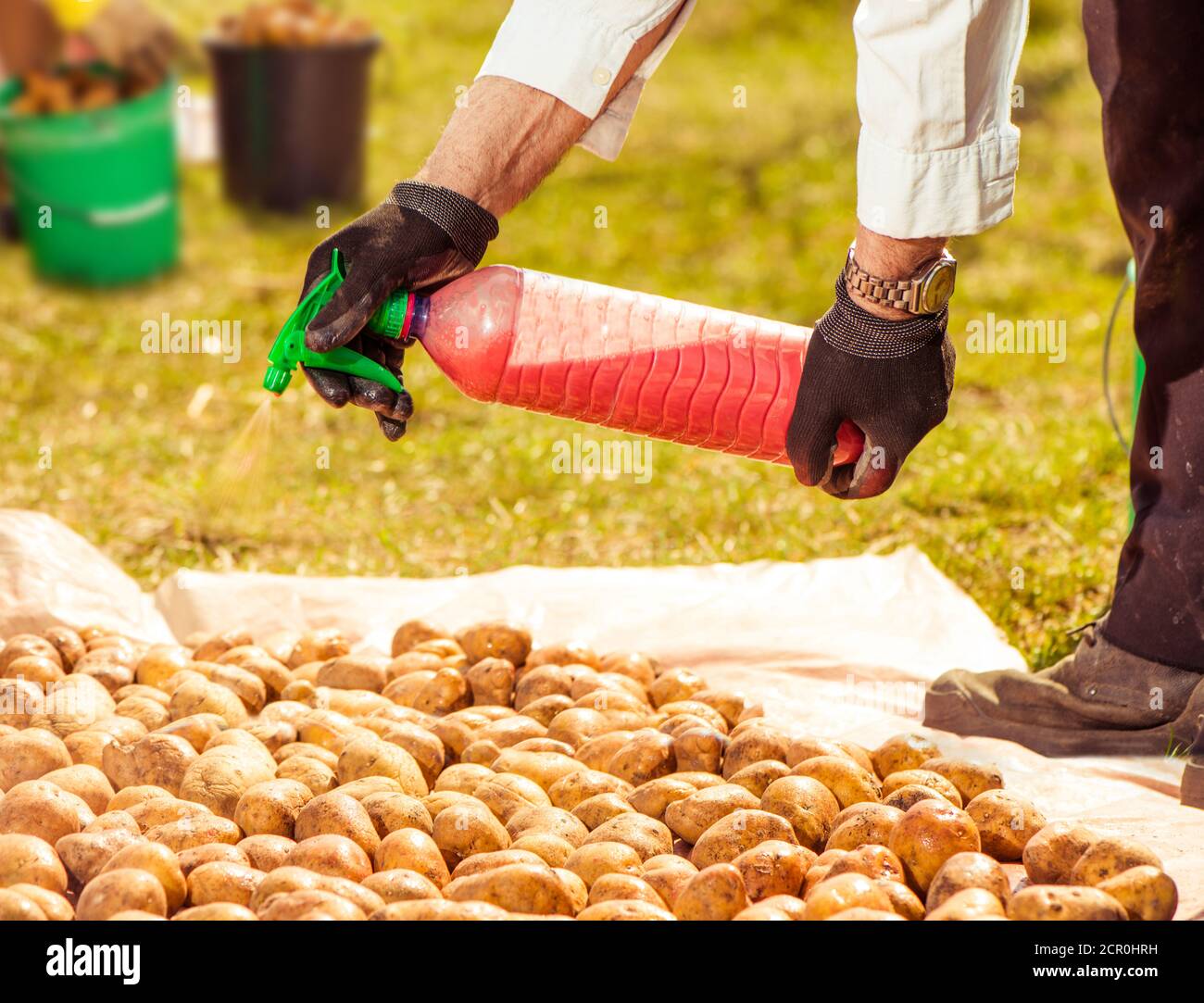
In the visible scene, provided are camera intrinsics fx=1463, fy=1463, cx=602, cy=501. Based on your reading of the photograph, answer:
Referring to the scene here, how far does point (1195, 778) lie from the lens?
1880 millimetres

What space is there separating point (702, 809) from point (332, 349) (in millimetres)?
713

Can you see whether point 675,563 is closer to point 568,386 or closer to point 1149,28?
point 568,386

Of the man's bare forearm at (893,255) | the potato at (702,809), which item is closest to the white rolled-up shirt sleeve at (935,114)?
the man's bare forearm at (893,255)

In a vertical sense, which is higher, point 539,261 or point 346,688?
point 539,261

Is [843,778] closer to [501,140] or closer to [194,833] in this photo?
[194,833]

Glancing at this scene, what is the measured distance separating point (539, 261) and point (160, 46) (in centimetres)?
164

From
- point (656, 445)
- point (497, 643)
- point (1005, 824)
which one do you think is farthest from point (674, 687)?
point (656, 445)

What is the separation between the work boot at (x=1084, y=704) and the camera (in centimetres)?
207

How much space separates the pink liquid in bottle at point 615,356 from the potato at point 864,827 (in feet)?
1.50

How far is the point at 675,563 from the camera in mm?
2939

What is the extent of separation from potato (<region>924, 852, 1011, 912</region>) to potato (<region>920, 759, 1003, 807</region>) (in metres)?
0.30

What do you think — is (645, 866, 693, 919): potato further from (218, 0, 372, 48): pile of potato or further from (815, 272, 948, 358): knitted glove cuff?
(218, 0, 372, 48): pile of potato

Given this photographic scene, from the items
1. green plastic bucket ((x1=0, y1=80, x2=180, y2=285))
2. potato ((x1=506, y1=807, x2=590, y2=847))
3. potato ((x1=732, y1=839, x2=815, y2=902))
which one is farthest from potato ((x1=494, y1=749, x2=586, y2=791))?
green plastic bucket ((x1=0, y1=80, x2=180, y2=285))
